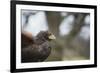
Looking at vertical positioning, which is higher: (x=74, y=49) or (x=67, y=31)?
(x=67, y=31)

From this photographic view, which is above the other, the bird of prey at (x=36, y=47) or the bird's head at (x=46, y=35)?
the bird's head at (x=46, y=35)

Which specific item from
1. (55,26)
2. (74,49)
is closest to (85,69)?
(74,49)

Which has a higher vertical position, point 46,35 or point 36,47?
point 46,35

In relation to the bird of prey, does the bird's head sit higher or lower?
higher

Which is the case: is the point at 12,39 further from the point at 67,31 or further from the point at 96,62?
the point at 96,62

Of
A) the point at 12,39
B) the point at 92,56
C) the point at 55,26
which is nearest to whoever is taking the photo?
the point at 12,39
